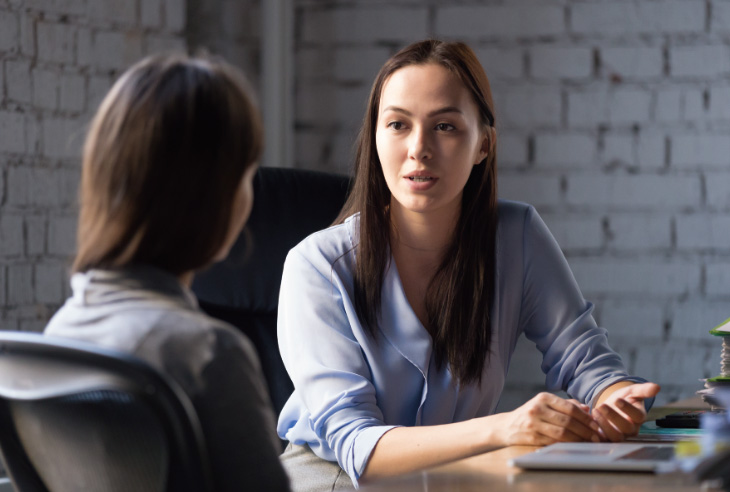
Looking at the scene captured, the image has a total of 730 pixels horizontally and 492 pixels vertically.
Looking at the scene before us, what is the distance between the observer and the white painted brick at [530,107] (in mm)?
2361

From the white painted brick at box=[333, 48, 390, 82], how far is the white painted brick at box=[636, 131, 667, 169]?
0.72 metres

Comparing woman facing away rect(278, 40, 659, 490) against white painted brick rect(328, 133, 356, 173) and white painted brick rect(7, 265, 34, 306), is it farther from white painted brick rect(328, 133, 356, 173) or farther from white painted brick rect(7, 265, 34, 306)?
white painted brick rect(328, 133, 356, 173)

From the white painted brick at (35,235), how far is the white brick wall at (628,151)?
1167mm

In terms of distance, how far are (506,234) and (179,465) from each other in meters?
1.00

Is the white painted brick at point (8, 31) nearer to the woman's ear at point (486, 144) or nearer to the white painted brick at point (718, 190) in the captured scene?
the woman's ear at point (486, 144)

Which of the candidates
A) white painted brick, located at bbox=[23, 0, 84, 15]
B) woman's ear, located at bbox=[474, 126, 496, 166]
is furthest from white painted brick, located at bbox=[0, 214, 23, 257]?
woman's ear, located at bbox=[474, 126, 496, 166]

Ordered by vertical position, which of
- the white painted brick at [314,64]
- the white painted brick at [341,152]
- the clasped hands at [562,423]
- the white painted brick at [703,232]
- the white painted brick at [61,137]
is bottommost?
the clasped hands at [562,423]

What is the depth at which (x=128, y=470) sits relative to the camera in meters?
0.64

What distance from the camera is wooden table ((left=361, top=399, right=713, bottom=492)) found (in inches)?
29.4

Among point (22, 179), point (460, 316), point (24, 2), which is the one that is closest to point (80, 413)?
point (460, 316)

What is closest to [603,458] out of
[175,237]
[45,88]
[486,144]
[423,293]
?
[175,237]

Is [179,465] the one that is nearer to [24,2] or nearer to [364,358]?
[364,358]

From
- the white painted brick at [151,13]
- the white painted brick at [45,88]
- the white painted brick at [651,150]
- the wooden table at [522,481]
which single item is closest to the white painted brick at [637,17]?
the white painted brick at [651,150]

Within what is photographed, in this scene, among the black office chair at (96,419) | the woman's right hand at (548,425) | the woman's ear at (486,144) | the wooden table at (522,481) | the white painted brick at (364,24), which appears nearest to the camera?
the black office chair at (96,419)
